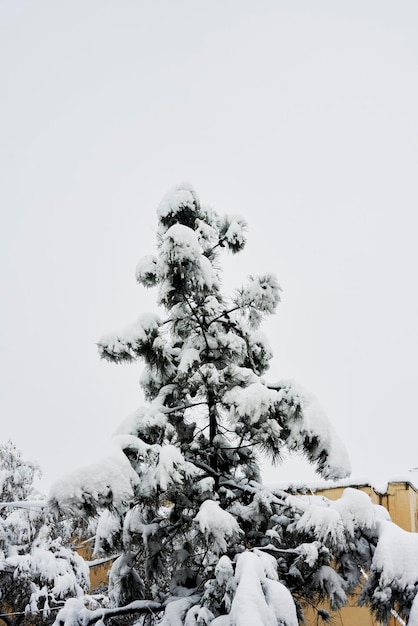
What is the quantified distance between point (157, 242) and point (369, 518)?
409 cm

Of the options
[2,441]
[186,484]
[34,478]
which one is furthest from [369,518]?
[2,441]

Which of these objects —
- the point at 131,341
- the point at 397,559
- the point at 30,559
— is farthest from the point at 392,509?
the point at 131,341

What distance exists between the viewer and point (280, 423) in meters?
5.23

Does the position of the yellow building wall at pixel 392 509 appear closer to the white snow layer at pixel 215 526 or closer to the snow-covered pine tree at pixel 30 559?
the snow-covered pine tree at pixel 30 559

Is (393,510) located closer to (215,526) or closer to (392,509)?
(392,509)

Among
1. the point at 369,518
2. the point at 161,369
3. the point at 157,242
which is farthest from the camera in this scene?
the point at 157,242

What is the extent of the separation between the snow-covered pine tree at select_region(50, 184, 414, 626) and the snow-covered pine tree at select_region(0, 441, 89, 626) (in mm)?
4398

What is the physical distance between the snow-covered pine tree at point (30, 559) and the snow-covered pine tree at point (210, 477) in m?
4.40

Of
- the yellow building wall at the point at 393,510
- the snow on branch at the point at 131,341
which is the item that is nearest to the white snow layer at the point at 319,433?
the snow on branch at the point at 131,341

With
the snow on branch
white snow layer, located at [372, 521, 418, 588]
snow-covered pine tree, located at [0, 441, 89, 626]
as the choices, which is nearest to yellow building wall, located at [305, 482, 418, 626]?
snow-covered pine tree, located at [0, 441, 89, 626]

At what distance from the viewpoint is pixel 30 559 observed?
32.8ft

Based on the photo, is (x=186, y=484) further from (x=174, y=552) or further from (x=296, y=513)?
(x=296, y=513)

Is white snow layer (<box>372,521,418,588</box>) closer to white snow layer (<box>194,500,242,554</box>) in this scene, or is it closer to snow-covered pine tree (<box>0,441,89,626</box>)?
white snow layer (<box>194,500,242,554</box>)

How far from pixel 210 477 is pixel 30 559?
683cm
